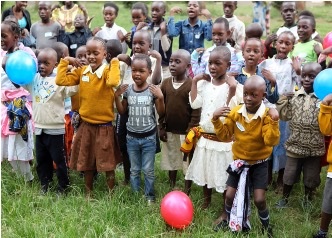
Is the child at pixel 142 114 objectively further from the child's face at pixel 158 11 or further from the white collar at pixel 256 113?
the child's face at pixel 158 11

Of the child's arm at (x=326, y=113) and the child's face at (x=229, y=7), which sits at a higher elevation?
the child's face at (x=229, y=7)

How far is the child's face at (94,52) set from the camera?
4320 mm

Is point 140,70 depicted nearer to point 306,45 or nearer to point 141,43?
point 141,43

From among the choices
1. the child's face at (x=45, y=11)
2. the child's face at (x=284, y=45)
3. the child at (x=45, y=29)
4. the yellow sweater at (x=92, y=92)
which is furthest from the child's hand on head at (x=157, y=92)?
the child's face at (x=45, y=11)

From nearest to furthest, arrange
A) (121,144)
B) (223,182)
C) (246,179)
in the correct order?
(246,179) < (223,182) < (121,144)

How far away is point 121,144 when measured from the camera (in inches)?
190

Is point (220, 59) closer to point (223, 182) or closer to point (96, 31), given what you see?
point (223, 182)

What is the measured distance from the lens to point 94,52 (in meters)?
4.34

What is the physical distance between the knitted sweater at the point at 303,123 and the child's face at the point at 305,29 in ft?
3.82

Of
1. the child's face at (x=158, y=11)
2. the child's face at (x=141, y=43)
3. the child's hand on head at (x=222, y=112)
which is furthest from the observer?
the child's face at (x=158, y=11)

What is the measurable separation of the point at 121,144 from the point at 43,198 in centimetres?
92

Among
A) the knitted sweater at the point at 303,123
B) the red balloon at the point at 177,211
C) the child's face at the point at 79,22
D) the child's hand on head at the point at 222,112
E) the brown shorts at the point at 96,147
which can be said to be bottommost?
the red balloon at the point at 177,211

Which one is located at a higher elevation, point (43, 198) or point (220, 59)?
point (220, 59)

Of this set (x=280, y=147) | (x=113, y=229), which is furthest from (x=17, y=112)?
(x=280, y=147)
